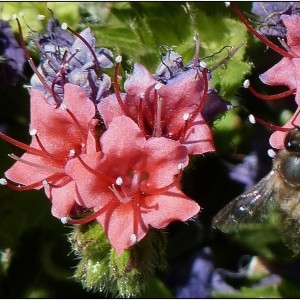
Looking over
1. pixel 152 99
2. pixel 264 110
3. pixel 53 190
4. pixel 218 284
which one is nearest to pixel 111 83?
pixel 152 99

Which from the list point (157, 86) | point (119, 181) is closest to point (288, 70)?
point (157, 86)

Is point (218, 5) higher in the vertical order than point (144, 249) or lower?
higher

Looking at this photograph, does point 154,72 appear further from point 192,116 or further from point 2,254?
point 2,254

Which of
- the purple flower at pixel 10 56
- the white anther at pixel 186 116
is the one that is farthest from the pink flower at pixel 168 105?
the purple flower at pixel 10 56

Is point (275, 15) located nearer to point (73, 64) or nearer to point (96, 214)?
point (73, 64)

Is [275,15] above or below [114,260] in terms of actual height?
above

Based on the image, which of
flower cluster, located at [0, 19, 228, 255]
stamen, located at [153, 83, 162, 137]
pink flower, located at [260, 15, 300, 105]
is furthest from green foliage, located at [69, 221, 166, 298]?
pink flower, located at [260, 15, 300, 105]
